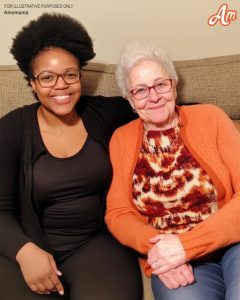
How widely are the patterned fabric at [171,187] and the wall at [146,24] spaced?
658mm

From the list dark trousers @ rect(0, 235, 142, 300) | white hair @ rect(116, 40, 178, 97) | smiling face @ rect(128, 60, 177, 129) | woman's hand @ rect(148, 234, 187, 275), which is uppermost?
white hair @ rect(116, 40, 178, 97)

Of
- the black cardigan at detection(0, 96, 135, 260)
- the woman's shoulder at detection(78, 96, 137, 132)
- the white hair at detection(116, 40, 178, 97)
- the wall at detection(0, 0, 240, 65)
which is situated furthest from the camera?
the wall at detection(0, 0, 240, 65)

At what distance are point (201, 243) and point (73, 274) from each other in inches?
17.7

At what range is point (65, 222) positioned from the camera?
1.41 metres

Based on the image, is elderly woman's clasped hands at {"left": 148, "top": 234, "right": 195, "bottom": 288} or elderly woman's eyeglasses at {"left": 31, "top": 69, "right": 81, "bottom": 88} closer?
elderly woman's clasped hands at {"left": 148, "top": 234, "right": 195, "bottom": 288}

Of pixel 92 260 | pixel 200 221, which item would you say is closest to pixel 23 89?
pixel 92 260

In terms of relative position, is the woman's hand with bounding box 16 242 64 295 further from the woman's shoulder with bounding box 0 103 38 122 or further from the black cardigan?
the woman's shoulder with bounding box 0 103 38 122

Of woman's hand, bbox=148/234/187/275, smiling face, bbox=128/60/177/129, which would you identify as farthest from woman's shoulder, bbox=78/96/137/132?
woman's hand, bbox=148/234/187/275

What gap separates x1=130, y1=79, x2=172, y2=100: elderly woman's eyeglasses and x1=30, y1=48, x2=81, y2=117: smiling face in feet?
0.71

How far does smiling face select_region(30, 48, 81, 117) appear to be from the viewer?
1333 millimetres

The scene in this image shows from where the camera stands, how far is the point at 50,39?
1.35 meters

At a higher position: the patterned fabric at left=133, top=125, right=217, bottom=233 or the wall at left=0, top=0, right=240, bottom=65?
the wall at left=0, top=0, right=240, bottom=65

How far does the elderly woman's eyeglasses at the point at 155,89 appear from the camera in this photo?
1.35 m

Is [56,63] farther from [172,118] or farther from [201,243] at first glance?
[201,243]
